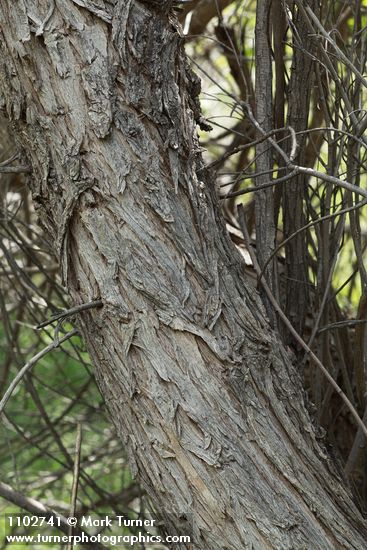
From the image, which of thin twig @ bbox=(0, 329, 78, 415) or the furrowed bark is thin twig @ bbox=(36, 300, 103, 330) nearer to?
thin twig @ bbox=(0, 329, 78, 415)

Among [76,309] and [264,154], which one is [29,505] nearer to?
[76,309]

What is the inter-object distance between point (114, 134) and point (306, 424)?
0.71m

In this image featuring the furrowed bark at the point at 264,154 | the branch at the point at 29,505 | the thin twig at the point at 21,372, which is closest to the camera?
the thin twig at the point at 21,372

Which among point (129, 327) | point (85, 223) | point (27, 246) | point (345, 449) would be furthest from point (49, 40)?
point (345, 449)

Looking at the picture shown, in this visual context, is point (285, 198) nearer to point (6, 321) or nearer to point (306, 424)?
point (306, 424)

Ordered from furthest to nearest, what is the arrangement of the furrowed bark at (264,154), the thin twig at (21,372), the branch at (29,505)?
1. the branch at (29,505)
2. the furrowed bark at (264,154)
3. the thin twig at (21,372)

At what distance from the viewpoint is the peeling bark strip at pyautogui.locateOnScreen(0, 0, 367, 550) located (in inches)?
58.0

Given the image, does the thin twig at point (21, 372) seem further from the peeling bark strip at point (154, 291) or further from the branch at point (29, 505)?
the branch at point (29, 505)

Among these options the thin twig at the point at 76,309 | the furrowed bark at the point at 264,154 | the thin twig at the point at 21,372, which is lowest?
the thin twig at the point at 21,372

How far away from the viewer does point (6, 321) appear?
9.23 feet

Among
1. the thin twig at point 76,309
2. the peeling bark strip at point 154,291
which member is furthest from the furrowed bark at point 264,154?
the thin twig at point 76,309

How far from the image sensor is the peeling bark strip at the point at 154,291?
1473 millimetres

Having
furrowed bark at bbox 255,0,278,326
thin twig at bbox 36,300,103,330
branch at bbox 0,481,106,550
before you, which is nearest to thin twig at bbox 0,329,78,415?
thin twig at bbox 36,300,103,330

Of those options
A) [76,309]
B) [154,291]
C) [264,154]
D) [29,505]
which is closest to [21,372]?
[76,309]
